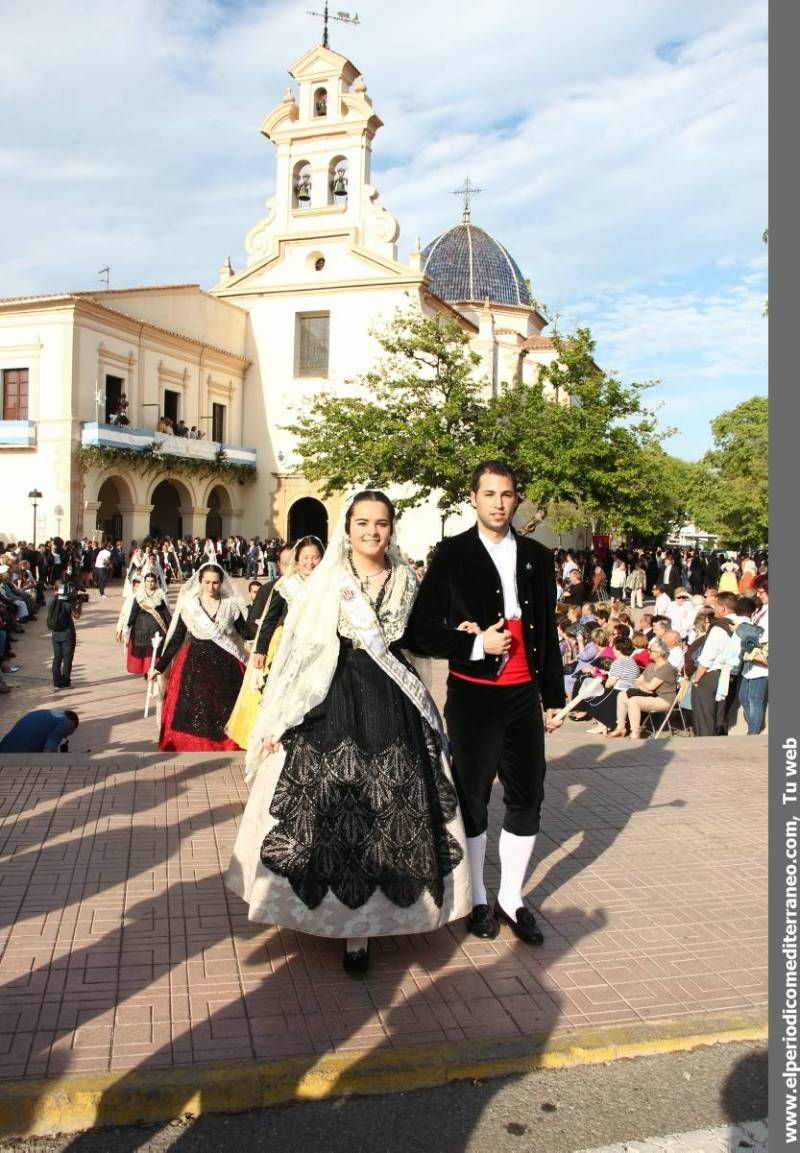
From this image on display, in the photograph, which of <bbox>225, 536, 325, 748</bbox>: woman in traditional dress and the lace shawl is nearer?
the lace shawl

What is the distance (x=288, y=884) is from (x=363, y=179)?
118 feet

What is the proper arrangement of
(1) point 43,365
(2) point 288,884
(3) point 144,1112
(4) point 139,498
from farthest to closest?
(4) point 139,498, (1) point 43,365, (2) point 288,884, (3) point 144,1112

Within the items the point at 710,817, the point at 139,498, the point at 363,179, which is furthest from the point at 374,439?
the point at 710,817

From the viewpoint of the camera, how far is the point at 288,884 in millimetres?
3797

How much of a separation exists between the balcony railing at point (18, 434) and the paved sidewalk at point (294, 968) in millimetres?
25845

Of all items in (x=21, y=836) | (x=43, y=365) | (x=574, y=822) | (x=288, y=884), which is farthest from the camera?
(x=43, y=365)

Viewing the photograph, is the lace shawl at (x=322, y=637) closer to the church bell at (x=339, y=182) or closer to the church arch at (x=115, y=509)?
the church arch at (x=115, y=509)

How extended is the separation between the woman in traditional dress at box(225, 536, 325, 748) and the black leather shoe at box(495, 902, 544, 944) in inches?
112

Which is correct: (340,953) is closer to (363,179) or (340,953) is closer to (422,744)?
(422,744)

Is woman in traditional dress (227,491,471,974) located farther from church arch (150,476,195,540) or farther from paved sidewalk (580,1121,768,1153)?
church arch (150,476,195,540)

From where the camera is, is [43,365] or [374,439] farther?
[43,365]

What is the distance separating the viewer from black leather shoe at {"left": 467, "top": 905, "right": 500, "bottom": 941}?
13.9 ft

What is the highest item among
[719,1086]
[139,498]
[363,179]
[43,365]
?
[363,179]

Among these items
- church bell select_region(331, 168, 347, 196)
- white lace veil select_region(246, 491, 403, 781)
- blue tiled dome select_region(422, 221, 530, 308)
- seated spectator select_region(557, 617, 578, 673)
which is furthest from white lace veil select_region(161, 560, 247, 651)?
blue tiled dome select_region(422, 221, 530, 308)
